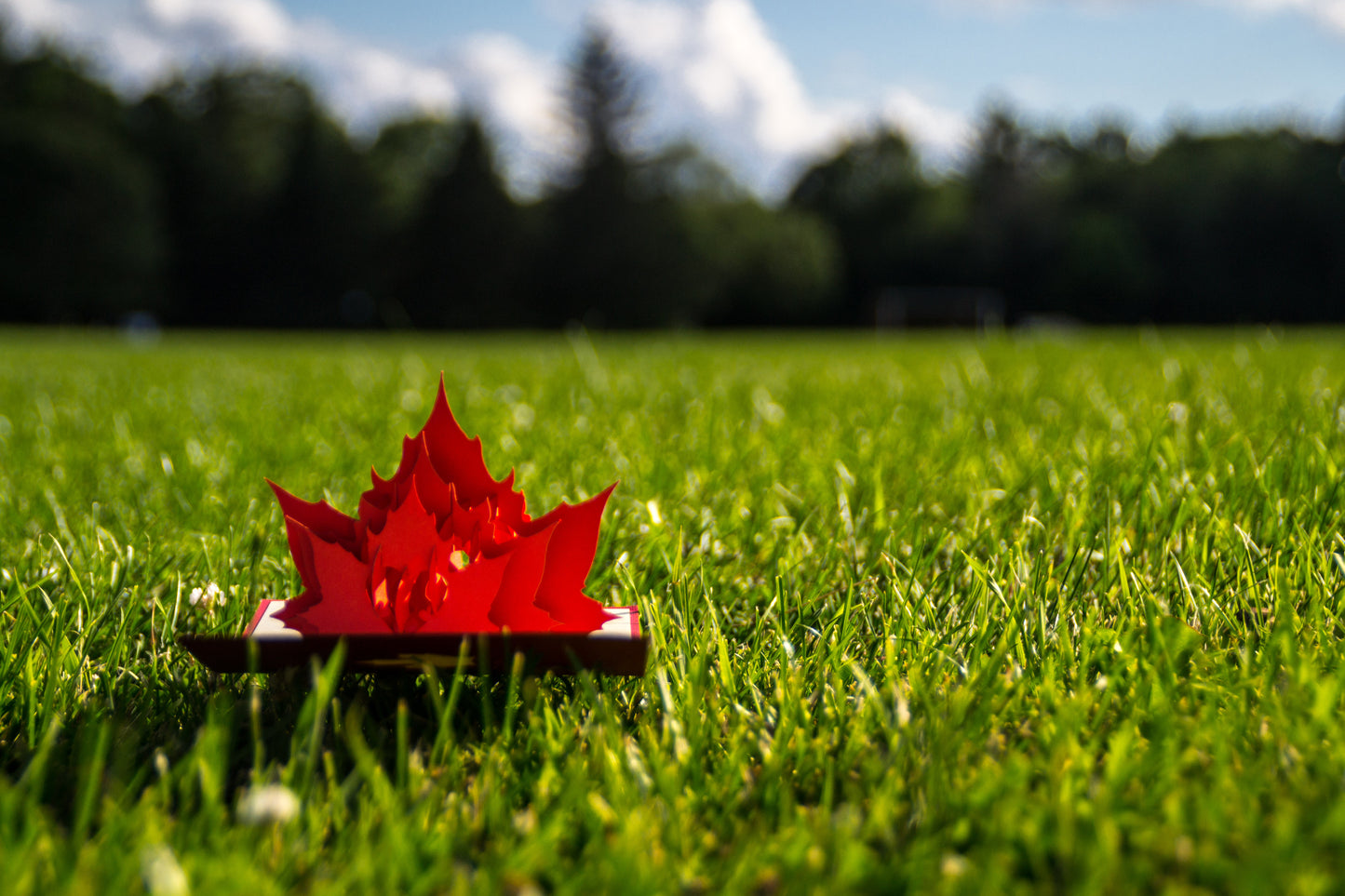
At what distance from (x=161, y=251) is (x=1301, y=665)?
44014 mm

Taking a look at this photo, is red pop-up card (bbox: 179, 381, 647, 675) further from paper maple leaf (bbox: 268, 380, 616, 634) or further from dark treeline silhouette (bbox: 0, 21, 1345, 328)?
dark treeline silhouette (bbox: 0, 21, 1345, 328)

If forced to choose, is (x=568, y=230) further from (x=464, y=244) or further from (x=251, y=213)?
(x=251, y=213)

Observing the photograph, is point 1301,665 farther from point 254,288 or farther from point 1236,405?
point 254,288

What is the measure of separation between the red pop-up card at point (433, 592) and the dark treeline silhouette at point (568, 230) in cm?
3827

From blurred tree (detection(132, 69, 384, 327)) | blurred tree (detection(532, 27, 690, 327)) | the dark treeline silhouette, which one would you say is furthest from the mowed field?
blurred tree (detection(132, 69, 384, 327))

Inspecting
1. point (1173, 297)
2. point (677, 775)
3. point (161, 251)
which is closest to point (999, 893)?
point (677, 775)

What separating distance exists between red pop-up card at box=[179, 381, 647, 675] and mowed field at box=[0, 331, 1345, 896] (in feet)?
0.21

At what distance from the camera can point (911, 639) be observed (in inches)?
55.9

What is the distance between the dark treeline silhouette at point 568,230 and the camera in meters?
37.7

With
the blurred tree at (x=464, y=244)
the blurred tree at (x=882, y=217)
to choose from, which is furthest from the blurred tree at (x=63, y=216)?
the blurred tree at (x=882, y=217)

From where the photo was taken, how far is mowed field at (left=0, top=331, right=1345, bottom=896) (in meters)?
0.91

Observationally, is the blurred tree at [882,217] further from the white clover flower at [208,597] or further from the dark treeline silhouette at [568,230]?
the white clover flower at [208,597]

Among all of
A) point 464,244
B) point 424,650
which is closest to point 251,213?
point 464,244

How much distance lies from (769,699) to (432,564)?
1.55 ft
